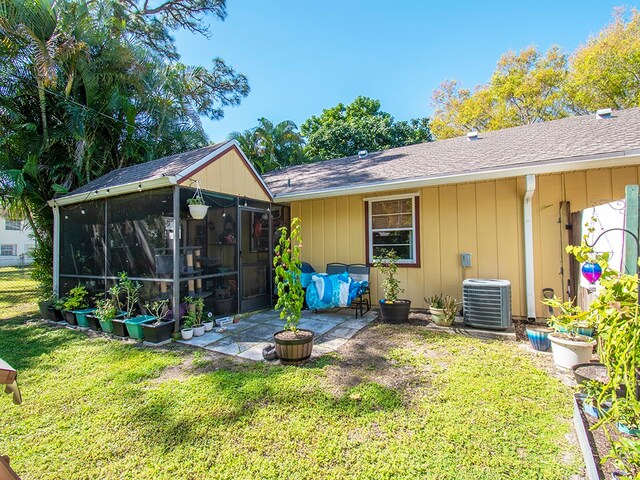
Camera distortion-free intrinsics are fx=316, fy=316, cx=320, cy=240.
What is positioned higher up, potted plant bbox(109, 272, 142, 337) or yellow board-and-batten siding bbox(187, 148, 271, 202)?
yellow board-and-batten siding bbox(187, 148, 271, 202)

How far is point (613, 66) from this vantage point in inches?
547

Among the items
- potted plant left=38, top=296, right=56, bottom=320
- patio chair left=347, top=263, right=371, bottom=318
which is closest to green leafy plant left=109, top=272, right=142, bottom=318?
potted plant left=38, top=296, right=56, bottom=320

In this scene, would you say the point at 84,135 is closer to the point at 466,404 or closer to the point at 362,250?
the point at 362,250

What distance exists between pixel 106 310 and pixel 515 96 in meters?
20.3

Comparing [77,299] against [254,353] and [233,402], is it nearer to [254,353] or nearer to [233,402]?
[254,353]

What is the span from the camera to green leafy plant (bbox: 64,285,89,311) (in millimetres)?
5660

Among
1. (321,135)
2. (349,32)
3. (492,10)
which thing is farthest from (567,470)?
(321,135)

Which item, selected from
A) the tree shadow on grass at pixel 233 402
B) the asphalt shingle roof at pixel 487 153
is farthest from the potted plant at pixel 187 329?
the asphalt shingle roof at pixel 487 153

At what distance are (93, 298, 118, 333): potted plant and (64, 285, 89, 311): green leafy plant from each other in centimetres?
80

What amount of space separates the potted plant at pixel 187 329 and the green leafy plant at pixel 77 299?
2480mm

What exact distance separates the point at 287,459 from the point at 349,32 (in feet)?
40.3

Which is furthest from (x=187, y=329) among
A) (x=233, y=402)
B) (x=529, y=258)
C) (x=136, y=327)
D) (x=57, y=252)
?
(x=529, y=258)

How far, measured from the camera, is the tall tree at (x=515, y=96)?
1616cm

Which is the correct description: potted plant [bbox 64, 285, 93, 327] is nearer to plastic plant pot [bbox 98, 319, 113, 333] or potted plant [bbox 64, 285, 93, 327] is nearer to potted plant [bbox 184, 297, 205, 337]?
plastic plant pot [bbox 98, 319, 113, 333]
